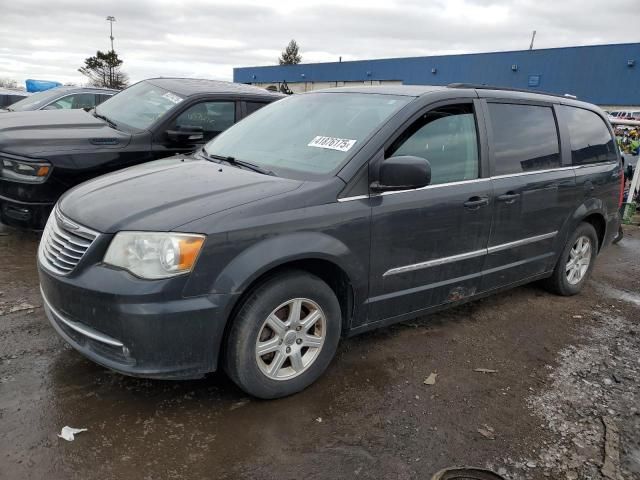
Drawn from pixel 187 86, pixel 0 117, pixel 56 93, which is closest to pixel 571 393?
pixel 187 86

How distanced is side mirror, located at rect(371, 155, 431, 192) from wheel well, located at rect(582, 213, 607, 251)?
8.60 feet

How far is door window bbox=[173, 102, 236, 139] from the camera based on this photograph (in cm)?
545

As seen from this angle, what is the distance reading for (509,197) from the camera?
388 centimetres

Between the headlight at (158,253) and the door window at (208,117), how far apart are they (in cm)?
306

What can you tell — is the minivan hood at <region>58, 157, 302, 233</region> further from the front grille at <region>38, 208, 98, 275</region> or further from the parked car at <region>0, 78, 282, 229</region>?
the parked car at <region>0, 78, 282, 229</region>

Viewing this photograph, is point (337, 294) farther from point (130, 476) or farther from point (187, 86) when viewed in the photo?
point (187, 86)

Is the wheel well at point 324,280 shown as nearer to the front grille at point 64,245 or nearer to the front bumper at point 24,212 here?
the front grille at point 64,245

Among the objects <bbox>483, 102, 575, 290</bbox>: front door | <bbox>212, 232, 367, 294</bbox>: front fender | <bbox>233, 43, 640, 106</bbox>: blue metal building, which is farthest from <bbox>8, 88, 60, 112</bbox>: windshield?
<bbox>233, 43, 640, 106</bbox>: blue metal building

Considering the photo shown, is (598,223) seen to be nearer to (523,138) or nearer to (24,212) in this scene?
(523,138)

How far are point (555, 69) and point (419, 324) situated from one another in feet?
125

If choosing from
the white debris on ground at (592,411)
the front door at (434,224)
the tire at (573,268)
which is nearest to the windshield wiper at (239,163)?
the front door at (434,224)

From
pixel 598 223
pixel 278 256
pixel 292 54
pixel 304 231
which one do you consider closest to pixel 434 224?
pixel 304 231

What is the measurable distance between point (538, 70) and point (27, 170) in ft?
129

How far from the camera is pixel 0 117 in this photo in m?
5.46
